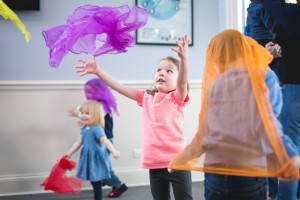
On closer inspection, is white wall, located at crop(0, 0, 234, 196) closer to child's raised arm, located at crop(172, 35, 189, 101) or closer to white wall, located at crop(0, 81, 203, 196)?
white wall, located at crop(0, 81, 203, 196)

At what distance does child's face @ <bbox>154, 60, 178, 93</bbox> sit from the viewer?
2.04 meters

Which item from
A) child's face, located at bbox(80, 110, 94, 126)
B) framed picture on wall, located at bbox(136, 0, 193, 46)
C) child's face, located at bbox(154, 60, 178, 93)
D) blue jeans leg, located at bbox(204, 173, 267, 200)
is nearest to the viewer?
blue jeans leg, located at bbox(204, 173, 267, 200)

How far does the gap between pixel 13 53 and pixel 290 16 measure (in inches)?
99.2

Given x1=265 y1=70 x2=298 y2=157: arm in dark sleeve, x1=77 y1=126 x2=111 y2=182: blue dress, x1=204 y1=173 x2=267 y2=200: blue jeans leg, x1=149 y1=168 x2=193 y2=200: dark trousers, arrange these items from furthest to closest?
1. x1=77 y1=126 x2=111 y2=182: blue dress
2. x1=149 y1=168 x2=193 y2=200: dark trousers
3. x1=204 y1=173 x2=267 y2=200: blue jeans leg
4. x1=265 y1=70 x2=298 y2=157: arm in dark sleeve

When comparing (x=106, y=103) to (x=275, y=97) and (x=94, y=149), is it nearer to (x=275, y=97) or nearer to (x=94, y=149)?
(x=94, y=149)

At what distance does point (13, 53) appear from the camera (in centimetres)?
357

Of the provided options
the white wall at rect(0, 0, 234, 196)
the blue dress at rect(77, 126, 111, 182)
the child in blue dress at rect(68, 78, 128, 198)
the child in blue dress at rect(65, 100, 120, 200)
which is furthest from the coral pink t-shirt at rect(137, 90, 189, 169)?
the white wall at rect(0, 0, 234, 196)

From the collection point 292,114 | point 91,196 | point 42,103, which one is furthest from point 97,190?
point 292,114

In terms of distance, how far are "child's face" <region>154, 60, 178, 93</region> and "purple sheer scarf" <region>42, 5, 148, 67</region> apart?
233mm

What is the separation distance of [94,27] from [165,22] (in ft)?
6.74

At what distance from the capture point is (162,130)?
77.6 inches

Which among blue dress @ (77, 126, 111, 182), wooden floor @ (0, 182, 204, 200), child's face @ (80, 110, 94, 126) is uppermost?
child's face @ (80, 110, 94, 126)

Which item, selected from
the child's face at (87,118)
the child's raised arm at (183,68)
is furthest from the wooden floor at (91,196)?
the child's raised arm at (183,68)

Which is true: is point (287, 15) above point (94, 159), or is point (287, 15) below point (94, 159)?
above
